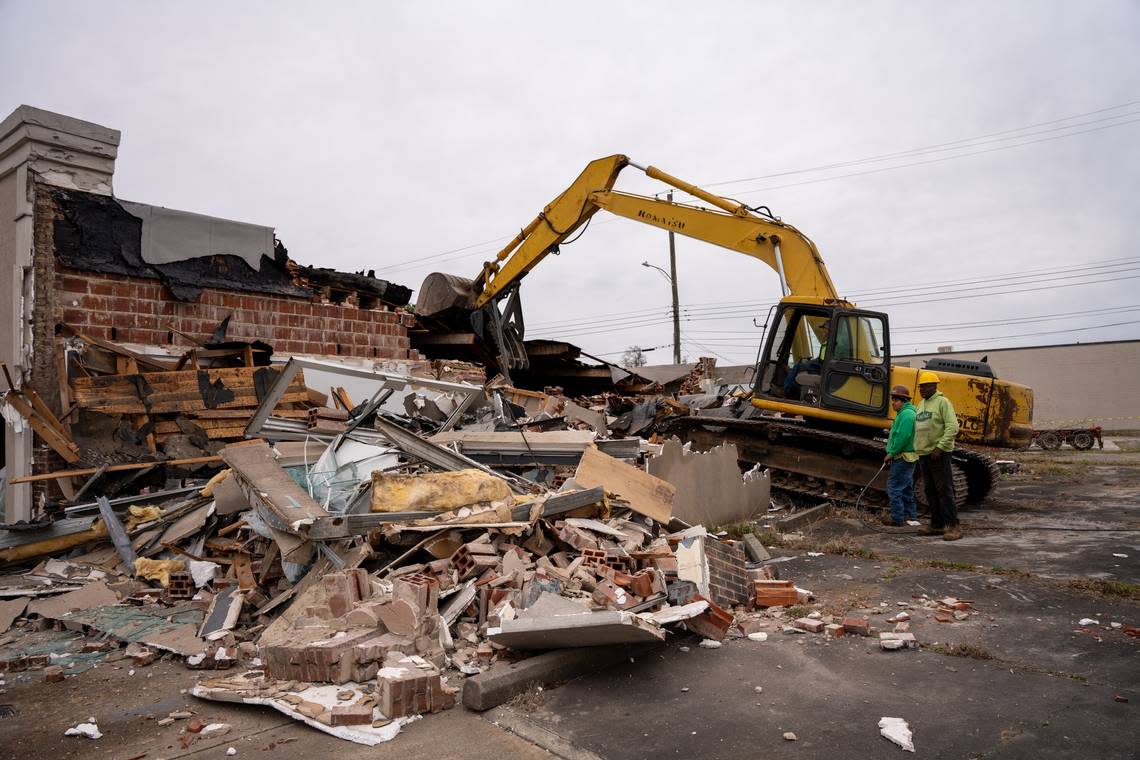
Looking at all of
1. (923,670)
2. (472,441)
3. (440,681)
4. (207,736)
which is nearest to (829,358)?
(472,441)

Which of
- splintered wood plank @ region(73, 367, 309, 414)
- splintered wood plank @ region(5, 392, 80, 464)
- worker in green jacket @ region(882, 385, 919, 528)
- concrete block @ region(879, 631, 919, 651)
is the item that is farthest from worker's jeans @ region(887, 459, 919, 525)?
splintered wood plank @ region(5, 392, 80, 464)

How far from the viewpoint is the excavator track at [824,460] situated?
9.59m

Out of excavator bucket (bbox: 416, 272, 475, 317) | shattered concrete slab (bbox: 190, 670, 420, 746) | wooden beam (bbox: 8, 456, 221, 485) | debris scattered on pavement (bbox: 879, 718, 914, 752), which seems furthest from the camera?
excavator bucket (bbox: 416, 272, 475, 317)

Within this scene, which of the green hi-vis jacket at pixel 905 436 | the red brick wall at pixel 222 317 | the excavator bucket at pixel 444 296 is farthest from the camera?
the excavator bucket at pixel 444 296

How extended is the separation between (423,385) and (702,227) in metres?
4.81

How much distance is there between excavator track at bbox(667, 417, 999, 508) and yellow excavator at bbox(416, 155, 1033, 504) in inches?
0.6

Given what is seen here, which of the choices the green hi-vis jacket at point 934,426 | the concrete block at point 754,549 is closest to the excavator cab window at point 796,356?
the green hi-vis jacket at point 934,426

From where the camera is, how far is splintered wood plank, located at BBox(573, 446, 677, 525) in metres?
6.56

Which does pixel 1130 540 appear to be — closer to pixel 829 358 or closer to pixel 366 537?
pixel 829 358

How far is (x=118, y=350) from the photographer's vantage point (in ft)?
27.9

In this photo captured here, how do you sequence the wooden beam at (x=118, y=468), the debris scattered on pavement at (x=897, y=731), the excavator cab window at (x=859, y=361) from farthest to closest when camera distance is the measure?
1. the excavator cab window at (x=859, y=361)
2. the wooden beam at (x=118, y=468)
3. the debris scattered on pavement at (x=897, y=731)

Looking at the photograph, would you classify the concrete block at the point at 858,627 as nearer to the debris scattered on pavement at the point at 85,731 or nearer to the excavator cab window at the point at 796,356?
the debris scattered on pavement at the point at 85,731

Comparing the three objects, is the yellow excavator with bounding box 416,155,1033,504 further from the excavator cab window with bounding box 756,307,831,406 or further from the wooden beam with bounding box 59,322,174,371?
the wooden beam with bounding box 59,322,174,371

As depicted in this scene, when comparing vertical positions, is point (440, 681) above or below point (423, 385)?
below
